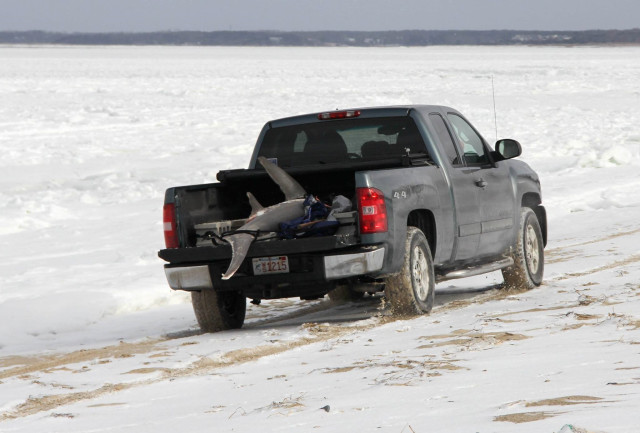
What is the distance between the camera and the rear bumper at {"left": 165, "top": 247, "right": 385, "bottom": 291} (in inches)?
304

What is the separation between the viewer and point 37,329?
930 centimetres

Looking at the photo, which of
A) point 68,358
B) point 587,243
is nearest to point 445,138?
point 68,358

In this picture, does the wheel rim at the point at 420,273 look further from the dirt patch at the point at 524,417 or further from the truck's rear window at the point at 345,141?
the dirt patch at the point at 524,417

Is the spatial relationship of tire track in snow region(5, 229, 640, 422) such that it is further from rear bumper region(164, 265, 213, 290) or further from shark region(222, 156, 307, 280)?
shark region(222, 156, 307, 280)

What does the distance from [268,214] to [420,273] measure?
4.15 ft

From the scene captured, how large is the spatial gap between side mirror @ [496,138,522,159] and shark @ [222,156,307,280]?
1.98m

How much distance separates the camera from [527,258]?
9867mm

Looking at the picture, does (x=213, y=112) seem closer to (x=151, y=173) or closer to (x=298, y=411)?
(x=151, y=173)

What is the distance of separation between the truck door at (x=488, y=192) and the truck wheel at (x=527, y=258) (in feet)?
0.61

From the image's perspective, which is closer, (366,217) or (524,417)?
(524,417)

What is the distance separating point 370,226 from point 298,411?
123 inches

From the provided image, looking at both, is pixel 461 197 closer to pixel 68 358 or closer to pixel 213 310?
pixel 213 310

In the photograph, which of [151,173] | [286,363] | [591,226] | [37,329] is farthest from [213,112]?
[286,363]

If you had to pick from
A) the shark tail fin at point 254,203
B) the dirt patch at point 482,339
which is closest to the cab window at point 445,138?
the shark tail fin at point 254,203
